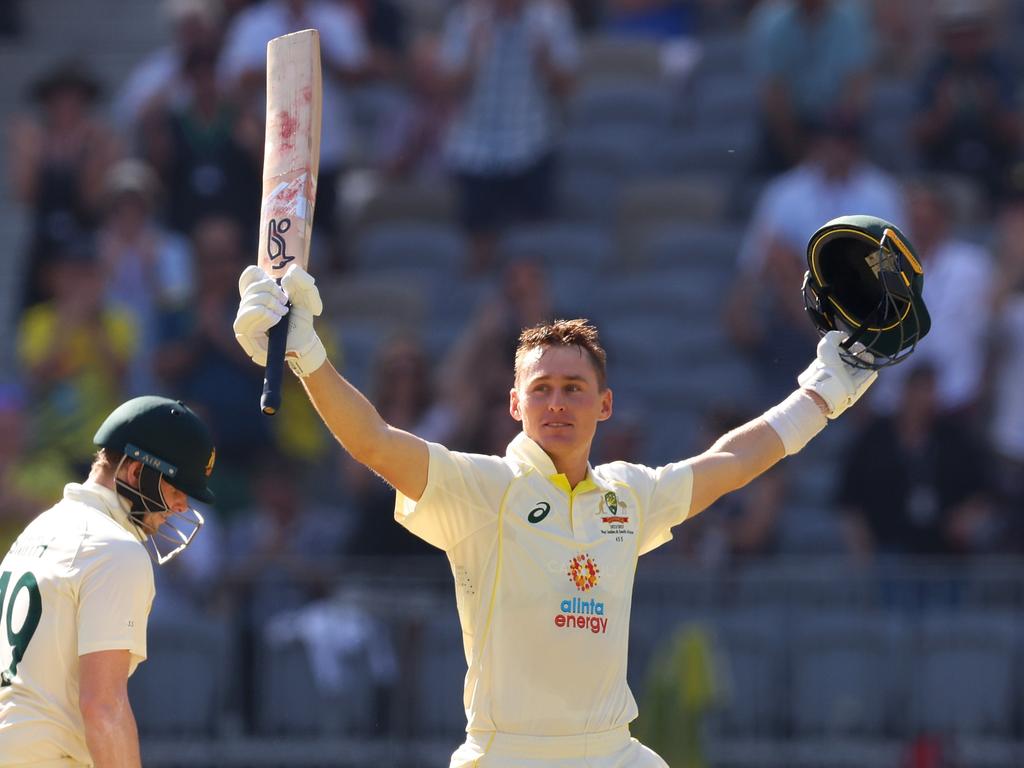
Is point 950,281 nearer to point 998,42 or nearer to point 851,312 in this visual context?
point 998,42

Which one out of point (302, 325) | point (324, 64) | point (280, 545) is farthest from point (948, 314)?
point (302, 325)

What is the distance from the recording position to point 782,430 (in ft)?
22.4

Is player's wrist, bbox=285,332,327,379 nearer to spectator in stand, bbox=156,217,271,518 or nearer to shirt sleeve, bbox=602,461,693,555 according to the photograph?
shirt sleeve, bbox=602,461,693,555

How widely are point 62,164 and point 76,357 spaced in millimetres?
1929

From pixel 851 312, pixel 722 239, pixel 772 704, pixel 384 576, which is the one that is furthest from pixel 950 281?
pixel 851 312

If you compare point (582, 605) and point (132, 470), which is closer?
point (582, 605)

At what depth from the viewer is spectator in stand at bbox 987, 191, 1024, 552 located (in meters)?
11.7

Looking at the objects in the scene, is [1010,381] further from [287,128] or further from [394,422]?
[287,128]

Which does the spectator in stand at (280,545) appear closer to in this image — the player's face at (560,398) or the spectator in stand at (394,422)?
the spectator in stand at (394,422)

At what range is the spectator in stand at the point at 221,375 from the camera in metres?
12.7

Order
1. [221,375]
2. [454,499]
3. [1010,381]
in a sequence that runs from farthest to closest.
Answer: [221,375] → [1010,381] → [454,499]

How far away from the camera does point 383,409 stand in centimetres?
1244

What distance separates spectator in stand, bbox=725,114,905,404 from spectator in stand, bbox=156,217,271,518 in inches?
124

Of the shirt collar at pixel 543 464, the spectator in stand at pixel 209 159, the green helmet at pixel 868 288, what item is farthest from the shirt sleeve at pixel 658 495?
the spectator in stand at pixel 209 159
